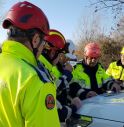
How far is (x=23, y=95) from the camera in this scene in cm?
183

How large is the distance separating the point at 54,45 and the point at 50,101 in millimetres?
2347

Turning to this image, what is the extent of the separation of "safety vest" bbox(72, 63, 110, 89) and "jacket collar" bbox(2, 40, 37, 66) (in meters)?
3.01

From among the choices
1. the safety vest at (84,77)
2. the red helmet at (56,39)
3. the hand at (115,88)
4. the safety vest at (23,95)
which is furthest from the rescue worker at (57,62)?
the safety vest at (23,95)

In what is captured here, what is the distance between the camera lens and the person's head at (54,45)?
13.5 feet

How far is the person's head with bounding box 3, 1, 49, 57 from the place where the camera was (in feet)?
6.79

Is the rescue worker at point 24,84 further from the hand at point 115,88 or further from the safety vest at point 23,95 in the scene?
the hand at point 115,88

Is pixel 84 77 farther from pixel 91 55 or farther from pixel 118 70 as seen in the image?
pixel 118 70

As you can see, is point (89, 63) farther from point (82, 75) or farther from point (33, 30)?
point (33, 30)

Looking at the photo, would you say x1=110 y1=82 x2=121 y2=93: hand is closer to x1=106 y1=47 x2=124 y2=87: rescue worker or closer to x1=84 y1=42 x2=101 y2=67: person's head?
x1=84 y1=42 x2=101 y2=67: person's head

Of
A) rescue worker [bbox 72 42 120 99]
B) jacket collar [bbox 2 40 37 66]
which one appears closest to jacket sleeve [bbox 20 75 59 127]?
jacket collar [bbox 2 40 37 66]

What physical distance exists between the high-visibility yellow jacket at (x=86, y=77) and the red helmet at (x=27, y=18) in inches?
111

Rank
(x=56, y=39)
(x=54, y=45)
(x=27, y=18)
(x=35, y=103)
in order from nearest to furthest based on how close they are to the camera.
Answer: (x=35, y=103)
(x=27, y=18)
(x=54, y=45)
(x=56, y=39)

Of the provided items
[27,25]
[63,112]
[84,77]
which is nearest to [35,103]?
[27,25]

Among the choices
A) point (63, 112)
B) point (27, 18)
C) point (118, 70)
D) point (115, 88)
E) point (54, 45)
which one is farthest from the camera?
point (118, 70)
